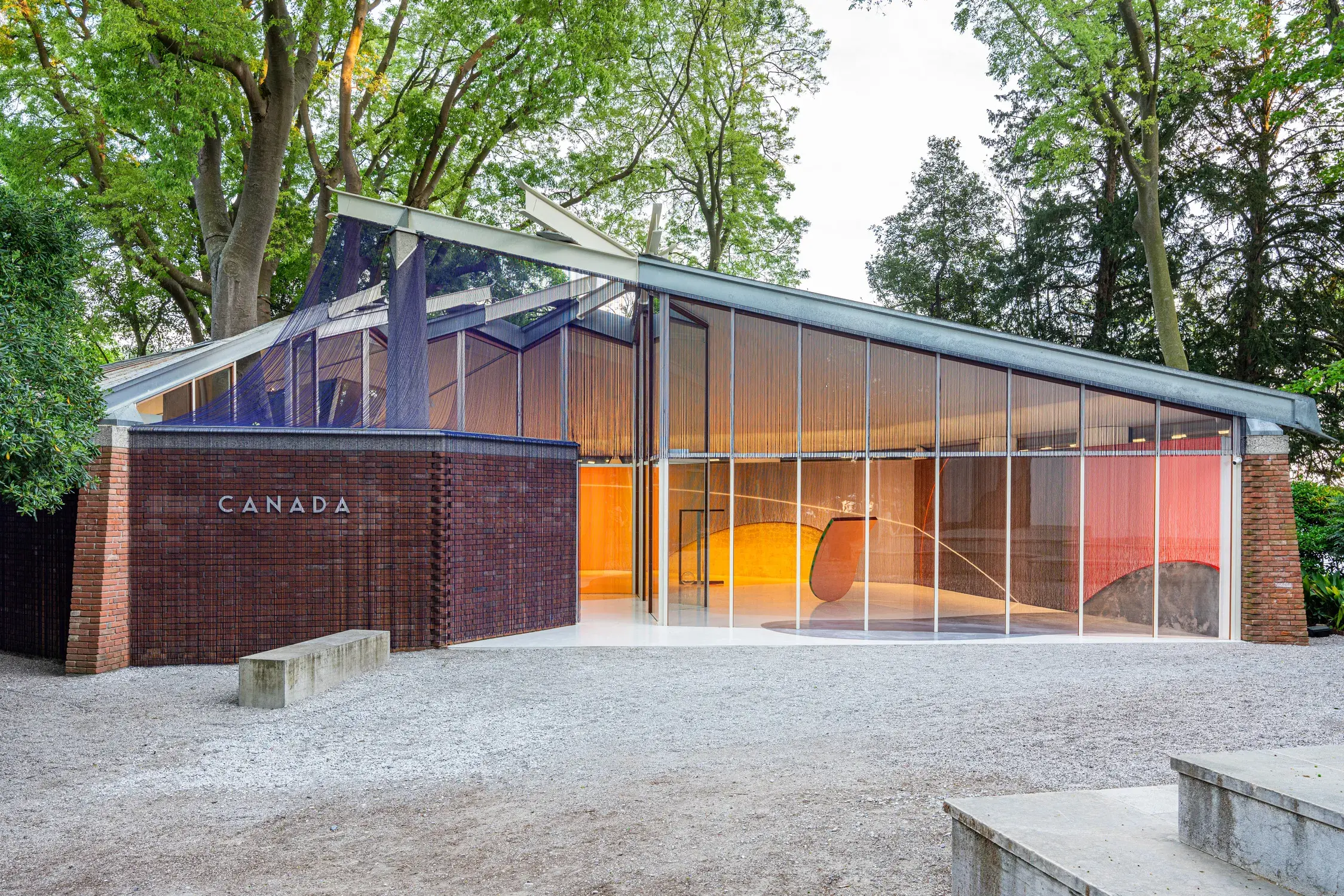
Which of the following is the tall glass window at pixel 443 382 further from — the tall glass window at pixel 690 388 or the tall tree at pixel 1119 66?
the tall tree at pixel 1119 66

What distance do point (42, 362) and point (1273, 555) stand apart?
15.5 m

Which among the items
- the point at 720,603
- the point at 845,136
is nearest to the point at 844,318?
the point at 720,603

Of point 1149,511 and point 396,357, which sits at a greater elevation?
point 396,357

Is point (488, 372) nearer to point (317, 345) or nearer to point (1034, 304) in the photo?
point (317, 345)

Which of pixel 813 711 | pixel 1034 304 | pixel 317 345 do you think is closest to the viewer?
pixel 813 711

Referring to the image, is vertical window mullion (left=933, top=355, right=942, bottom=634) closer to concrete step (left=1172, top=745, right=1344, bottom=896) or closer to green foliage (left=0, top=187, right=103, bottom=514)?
concrete step (left=1172, top=745, right=1344, bottom=896)

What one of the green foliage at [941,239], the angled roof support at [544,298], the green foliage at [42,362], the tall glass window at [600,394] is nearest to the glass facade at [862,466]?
the angled roof support at [544,298]

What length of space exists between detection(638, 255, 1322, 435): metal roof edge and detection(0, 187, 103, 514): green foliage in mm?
7880

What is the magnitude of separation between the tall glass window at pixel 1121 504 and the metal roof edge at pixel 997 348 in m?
0.43

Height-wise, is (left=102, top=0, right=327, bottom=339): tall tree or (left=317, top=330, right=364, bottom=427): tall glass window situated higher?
(left=102, top=0, right=327, bottom=339): tall tree

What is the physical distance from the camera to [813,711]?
8891 millimetres

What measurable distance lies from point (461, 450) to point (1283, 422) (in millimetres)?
11945

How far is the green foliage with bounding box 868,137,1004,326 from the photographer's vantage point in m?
37.1

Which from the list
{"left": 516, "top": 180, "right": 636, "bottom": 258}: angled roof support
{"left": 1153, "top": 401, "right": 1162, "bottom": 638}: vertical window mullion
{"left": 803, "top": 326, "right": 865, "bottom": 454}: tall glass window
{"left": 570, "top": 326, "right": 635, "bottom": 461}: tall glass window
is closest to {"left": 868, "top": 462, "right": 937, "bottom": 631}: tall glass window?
{"left": 803, "top": 326, "right": 865, "bottom": 454}: tall glass window
